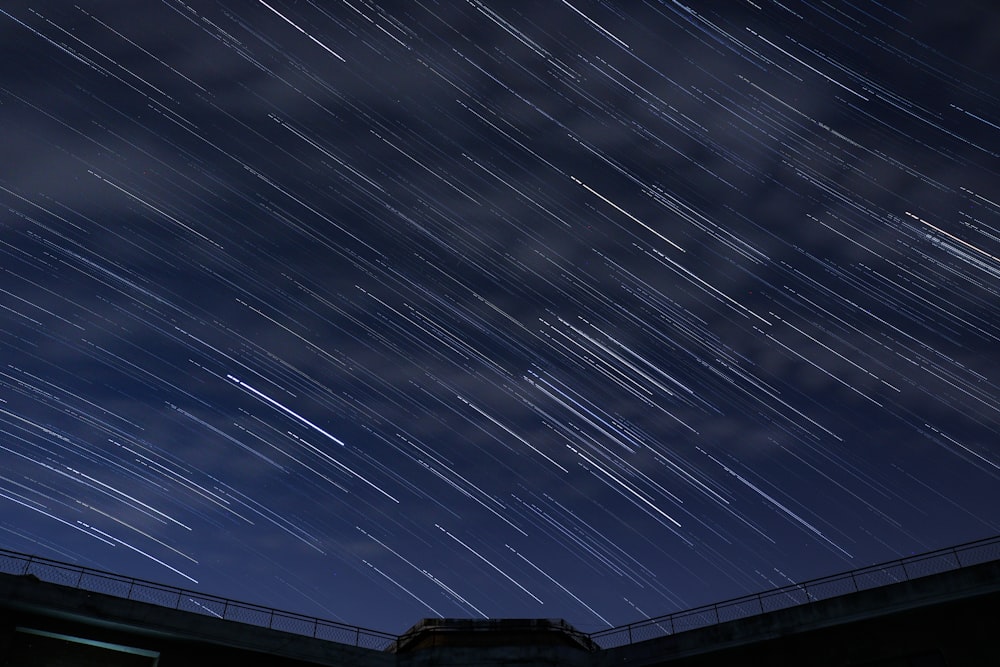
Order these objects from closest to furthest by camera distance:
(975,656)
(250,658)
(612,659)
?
(975,656) → (250,658) → (612,659)

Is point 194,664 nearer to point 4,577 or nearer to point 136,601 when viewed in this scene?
point 136,601

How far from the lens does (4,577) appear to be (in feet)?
66.4

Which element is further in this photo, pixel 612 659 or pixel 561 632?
pixel 561 632

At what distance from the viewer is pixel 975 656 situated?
19234mm

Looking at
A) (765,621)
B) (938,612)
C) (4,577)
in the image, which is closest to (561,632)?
(765,621)

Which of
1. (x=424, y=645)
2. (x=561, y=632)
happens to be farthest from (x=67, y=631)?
(x=561, y=632)

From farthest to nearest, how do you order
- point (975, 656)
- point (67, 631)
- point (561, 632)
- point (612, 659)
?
1. point (561, 632)
2. point (612, 659)
3. point (67, 631)
4. point (975, 656)

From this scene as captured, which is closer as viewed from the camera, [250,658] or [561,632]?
[250,658]

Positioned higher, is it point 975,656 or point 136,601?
point 136,601

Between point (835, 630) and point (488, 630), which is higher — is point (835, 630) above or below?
below

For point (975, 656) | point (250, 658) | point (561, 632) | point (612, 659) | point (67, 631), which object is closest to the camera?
point (975, 656)

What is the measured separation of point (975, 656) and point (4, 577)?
85.9 feet

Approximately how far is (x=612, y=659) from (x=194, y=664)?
13.1 m

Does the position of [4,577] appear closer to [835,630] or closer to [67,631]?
[67,631]
